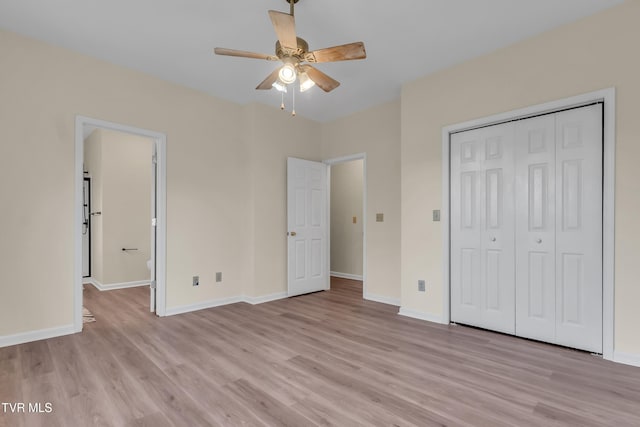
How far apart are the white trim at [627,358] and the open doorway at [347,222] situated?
12.8 ft

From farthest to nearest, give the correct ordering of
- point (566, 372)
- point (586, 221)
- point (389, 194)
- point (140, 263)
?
point (140, 263) < point (389, 194) < point (586, 221) < point (566, 372)

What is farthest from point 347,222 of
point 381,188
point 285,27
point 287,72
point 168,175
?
point 285,27

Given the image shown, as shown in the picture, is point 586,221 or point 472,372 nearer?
point 472,372

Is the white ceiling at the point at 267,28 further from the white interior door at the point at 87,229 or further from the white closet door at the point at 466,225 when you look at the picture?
the white interior door at the point at 87,229

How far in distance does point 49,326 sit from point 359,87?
4155 mm

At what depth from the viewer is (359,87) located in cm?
406

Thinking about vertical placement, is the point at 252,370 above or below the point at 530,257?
below

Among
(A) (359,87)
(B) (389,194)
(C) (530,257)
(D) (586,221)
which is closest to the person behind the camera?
(D) (586,221)

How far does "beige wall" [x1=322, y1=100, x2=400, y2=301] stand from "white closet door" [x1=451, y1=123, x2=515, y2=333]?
101 cm

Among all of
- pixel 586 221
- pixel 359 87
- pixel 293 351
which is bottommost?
pixel 293 351

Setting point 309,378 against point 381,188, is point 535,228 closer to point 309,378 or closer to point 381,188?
point 381,188

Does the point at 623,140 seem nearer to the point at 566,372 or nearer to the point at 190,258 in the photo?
the point at 566,372

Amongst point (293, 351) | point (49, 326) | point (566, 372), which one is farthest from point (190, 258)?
point (566, 372)

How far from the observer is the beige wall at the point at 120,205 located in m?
5.36
